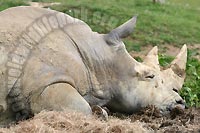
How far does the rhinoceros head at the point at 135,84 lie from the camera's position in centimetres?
836

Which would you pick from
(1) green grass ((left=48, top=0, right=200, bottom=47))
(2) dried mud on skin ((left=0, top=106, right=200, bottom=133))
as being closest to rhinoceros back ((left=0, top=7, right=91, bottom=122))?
(2) dried mud on skin ((left=0, top=106, right=200, bottom=133))

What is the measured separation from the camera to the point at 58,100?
734 cm

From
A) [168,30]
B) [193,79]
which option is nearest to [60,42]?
[193,79]

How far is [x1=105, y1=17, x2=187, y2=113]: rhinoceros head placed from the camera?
8.36m

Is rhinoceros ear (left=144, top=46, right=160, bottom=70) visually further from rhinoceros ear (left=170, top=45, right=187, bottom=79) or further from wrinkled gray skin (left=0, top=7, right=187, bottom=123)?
rhinoceros ear (left=170, top=45, right=187, bottom=79)

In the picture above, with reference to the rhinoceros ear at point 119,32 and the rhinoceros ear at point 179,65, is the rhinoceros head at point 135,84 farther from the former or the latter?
the rhinoceros ear at point 179,65

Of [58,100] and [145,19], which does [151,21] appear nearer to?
[145,19]

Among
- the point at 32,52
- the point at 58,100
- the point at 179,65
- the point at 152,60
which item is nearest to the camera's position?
the point at 58,100

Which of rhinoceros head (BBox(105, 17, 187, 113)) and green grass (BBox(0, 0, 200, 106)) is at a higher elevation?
rhinoceros head (BBox(105, 17, 187, 113))

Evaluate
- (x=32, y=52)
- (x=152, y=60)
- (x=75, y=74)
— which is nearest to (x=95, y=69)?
(x=75, y=74)

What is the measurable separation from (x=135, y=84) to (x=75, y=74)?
0.99 m

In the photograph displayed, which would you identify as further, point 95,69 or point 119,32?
point 119,32

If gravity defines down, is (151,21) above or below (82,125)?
below

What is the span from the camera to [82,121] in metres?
6.75
